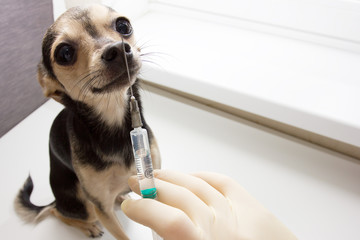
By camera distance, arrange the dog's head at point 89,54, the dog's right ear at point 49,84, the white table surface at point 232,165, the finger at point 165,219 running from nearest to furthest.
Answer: the finger at point 165,219 < the dog's head at point 89,54 < the dog's right ear at point 49,84 < the white table surface at point 232,165

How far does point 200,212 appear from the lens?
55 centimetres

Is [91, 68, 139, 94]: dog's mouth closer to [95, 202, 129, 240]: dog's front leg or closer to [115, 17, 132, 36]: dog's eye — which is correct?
[115, 17, 132, 36]: dog's eye

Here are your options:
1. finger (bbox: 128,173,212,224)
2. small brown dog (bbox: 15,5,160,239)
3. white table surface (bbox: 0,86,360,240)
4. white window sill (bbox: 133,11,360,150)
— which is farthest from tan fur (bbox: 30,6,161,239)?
white window sill (bbox: 133,11,360,150)

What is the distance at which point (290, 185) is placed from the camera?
2.99 feet

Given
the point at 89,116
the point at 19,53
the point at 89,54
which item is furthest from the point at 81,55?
the point at 19,53

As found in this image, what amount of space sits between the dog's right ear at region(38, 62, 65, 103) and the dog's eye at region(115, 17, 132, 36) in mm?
166

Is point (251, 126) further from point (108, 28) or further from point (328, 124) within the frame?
point (108, 28)

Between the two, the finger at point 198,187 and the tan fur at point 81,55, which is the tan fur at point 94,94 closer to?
the tan fur at point 81,55

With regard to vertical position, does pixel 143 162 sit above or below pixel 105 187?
above

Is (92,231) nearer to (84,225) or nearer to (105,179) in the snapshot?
(84,225)

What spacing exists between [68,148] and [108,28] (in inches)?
12.3

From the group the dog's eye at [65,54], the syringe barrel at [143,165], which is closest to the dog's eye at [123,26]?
the dog's eye at [65,54]

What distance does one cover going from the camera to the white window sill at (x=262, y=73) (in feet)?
2.95

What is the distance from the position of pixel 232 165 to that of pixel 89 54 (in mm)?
531
